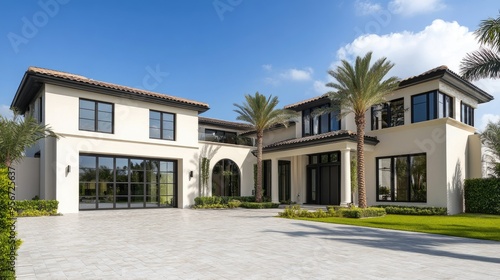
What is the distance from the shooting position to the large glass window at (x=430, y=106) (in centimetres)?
2016

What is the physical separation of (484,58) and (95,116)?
67.2 feet

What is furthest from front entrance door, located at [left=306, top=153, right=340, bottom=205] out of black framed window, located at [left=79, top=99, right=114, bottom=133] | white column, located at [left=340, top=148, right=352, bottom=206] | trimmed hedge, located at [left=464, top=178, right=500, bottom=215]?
black framed window, located at [left=79, top=99, right=114, bottom=133]

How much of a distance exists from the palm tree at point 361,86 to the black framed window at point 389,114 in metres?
2.87

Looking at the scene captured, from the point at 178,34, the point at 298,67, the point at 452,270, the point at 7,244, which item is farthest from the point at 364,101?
the point at 7,244

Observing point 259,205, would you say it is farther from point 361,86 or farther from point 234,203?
point 361,86

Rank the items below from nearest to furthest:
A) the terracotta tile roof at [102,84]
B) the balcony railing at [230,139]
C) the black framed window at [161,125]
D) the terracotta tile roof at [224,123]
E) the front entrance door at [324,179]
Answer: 1. the terracotta tile roof at [102,84]
2. the black framed window at [161,125]
3. the front entrance door at [324,179]
4. the terracotta tile roof at [224,123]
5. the balcony railing at [230,139]

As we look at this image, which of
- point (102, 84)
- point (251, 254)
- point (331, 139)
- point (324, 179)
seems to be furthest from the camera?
point (324, 179)

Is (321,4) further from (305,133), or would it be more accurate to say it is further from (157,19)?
(305,133)

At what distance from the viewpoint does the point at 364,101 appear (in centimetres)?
1878

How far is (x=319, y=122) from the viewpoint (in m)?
26.4

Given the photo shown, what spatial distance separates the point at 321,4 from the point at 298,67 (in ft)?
9.95

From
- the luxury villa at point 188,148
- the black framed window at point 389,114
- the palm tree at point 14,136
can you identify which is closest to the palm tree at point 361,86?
the luxury villa at point 188,148

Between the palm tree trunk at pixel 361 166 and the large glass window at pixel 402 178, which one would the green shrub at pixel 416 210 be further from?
the palm tree trunk at pixel 361 166

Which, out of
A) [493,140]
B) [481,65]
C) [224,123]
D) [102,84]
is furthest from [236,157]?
[481,65]
